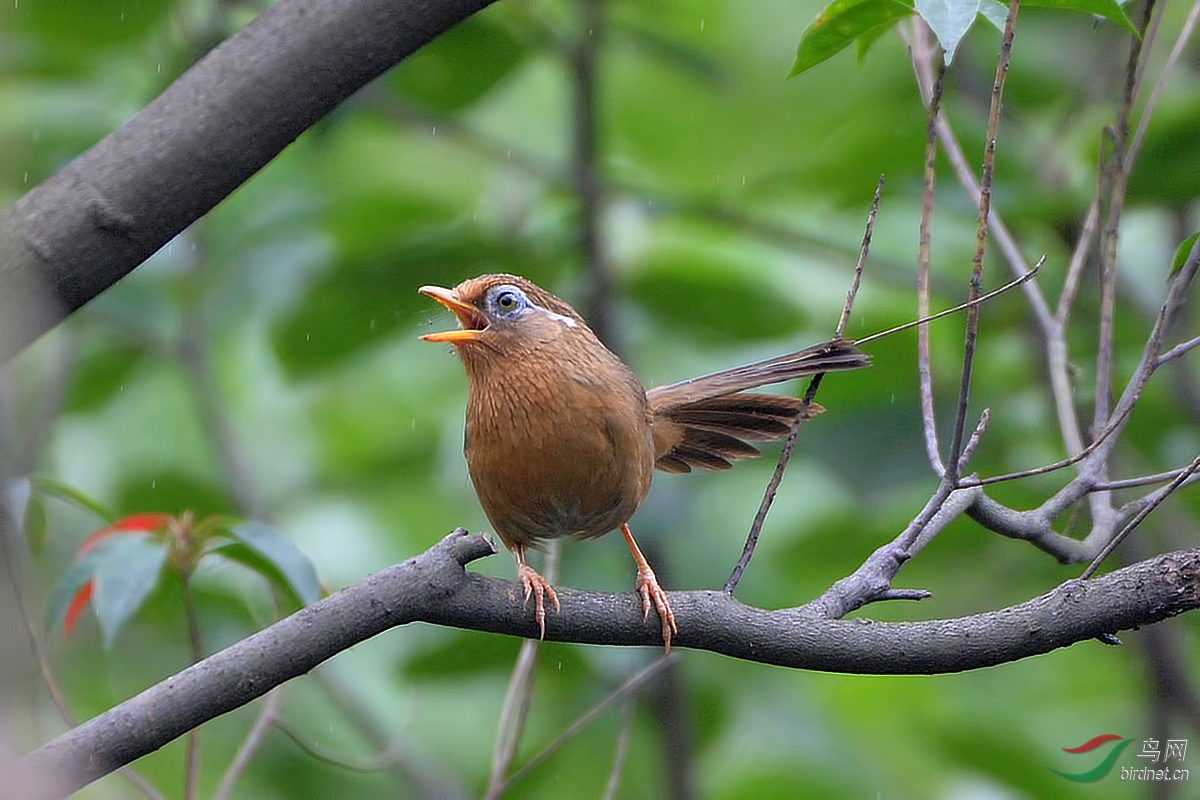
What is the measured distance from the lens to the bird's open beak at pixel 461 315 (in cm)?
Answer: 322

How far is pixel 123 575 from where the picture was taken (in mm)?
2914

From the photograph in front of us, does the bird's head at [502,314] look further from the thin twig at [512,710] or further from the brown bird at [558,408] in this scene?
the thin twig at [512,710]

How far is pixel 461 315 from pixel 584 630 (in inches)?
50.8

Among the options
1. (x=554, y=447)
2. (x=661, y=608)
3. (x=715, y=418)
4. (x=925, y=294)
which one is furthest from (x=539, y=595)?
(x=715, y=418)

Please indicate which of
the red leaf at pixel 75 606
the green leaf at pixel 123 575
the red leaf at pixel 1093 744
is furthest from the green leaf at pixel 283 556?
the red leaf at pixel 1093 744

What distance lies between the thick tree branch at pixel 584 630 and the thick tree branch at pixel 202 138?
69cm

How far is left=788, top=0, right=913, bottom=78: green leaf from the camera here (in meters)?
2.45

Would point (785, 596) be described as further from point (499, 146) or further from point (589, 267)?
point (499, 146)

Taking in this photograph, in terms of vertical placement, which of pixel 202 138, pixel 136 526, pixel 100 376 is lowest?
pixel 136 526

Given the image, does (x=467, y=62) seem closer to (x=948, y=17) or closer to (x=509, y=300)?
(x=509, y=300)

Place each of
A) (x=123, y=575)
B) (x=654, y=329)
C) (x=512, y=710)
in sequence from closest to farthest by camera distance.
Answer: (x=123, y=575) → (x=512, y=710) → (x=654, y=329)

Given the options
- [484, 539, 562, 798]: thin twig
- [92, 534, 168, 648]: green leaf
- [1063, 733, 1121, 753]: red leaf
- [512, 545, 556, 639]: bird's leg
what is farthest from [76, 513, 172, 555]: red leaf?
[1063, 733, 1121, 753]: red leaf

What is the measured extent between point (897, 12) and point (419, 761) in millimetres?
3032

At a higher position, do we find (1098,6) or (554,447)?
(1098,6)
